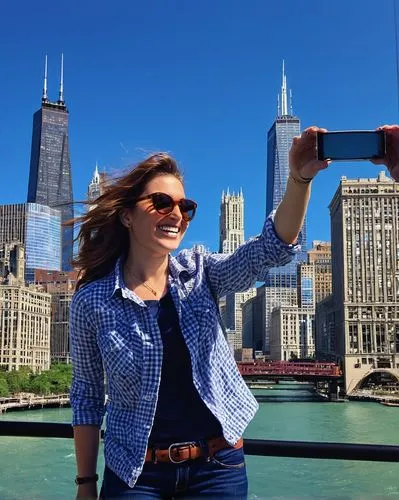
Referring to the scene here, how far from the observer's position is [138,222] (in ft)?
Result: 9.69

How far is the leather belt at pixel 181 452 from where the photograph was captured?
2.57m

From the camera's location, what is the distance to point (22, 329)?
330 feet

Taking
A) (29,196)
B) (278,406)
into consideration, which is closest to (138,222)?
(278,406)

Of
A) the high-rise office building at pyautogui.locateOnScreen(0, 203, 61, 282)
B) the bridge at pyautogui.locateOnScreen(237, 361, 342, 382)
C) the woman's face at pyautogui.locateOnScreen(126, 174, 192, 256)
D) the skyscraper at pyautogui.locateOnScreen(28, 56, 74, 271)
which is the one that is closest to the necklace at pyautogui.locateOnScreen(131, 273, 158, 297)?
the woman's face at pyautogui.locateOnScreen(126, 174, 192, 256)

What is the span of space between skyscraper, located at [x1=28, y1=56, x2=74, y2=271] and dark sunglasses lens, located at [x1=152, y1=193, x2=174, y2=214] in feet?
604

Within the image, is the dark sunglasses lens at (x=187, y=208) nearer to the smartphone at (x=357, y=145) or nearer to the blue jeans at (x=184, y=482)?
the smartphone at (x=357, y=145)

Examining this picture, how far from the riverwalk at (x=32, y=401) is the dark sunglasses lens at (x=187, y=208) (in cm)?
6407

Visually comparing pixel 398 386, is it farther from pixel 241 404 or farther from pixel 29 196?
pixel 29 196

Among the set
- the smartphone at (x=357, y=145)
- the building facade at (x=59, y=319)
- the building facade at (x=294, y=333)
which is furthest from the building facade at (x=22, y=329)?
the smartphone at (x=357, y=145)

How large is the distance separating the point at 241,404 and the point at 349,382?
85.9 m

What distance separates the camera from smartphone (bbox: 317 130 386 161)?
254 cm

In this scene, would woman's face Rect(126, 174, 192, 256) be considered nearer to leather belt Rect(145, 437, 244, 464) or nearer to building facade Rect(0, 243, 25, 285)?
leather belt Rect(145, 437, 244, 464)

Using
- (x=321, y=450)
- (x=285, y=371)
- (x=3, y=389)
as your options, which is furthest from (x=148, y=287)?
(x=285, y=371)

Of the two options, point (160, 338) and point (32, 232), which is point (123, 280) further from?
point (32, 232)
